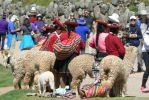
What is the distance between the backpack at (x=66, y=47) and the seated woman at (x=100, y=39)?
1.70 ft

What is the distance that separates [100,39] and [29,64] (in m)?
2.38

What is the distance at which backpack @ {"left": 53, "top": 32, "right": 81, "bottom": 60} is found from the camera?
15.0 m

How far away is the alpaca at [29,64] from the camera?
15109 millimetres

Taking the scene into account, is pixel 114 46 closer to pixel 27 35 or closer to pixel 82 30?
pixel 82 30

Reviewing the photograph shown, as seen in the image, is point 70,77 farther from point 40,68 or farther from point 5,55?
point 5,55

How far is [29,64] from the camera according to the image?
1602 centimetres

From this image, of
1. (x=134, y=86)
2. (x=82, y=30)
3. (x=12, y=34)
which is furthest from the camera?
(x=12, y=34)

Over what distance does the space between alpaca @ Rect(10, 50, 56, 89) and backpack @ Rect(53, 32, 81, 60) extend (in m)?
0.17

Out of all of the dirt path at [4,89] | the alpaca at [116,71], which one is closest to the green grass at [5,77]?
the dirt path at [4,89]

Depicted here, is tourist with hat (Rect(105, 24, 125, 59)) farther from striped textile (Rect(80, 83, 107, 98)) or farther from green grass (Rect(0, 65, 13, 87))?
green grass (Rect(0, 65, 13, 87))

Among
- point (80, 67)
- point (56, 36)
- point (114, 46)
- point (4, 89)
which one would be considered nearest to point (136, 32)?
point (4, 89)

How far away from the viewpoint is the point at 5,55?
24219 millimetres

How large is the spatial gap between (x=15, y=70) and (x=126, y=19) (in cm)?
1860

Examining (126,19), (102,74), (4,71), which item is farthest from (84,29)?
(126,19)
